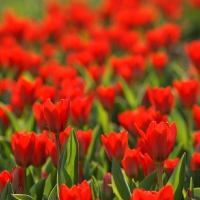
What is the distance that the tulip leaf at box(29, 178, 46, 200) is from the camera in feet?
6.95

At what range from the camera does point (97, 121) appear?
10.7ft

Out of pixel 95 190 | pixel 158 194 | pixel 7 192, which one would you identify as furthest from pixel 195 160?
pixel 7 192

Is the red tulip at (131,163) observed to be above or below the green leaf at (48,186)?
above

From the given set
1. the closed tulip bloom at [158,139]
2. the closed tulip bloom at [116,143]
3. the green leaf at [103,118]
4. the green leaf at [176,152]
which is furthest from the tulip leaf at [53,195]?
the green leaf at [103,118]

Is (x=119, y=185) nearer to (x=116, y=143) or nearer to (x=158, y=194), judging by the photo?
(x=116, y=143)

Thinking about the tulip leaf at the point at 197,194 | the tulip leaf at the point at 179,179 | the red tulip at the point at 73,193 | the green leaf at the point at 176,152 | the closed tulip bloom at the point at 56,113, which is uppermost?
the closed tulip bloom at the point at 56,113

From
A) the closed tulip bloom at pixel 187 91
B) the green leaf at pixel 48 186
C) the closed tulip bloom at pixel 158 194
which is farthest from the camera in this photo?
the closed tulip bloom at pixel 187 91

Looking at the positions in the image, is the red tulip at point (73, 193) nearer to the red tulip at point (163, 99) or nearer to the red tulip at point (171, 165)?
the red tulip at point (171, 165)

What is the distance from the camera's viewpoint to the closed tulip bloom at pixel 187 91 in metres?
2.87

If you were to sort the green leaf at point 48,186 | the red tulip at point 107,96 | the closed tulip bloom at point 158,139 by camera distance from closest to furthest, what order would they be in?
the closed tulip bloom at point 158,139 → the green leaf at point 48,186 → the red tulip at point 107,96

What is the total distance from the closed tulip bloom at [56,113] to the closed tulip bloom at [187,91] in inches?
40.1

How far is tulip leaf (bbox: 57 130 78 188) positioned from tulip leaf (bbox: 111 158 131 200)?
0.48 feet

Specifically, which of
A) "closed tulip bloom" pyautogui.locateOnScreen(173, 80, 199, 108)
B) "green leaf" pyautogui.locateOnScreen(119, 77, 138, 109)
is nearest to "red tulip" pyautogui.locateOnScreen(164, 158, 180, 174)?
"closed tulip bloom" pyautogui.locateOnScreen(173, 80, 199, 108)

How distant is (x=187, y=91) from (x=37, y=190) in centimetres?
114
